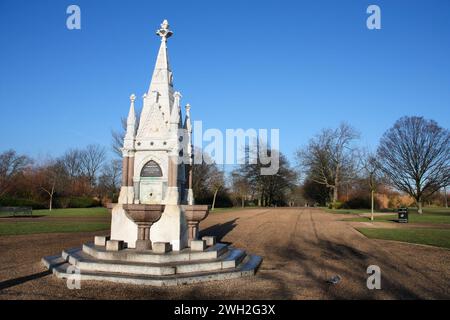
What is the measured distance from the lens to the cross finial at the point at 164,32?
42.8ft

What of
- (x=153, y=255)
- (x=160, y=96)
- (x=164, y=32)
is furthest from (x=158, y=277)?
(x=164, y=32)

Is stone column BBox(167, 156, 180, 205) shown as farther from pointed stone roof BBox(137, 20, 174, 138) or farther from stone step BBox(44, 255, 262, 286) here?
stone step BBox(44, 255, 262, 286)

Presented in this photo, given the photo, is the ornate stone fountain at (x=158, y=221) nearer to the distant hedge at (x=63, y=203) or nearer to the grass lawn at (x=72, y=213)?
the grass lawn at (x=72, y=213)

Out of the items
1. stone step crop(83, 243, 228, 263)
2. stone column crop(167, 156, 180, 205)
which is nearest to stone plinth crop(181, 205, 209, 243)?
stone column crop(167, 156, 180, 205)

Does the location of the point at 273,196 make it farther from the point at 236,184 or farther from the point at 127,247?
the point at 127,247

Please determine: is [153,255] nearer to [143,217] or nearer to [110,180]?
[143,217]

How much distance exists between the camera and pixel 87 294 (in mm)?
7207

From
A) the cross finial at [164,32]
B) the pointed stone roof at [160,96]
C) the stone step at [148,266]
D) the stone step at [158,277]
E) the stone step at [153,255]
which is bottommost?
the stone step at [158,277]

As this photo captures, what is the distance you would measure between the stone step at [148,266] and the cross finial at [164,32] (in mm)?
8000

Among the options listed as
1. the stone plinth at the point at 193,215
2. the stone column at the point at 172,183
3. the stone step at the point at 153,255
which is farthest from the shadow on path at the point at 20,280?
the stone plinth at the point at 193,215

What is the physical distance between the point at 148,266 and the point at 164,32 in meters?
8.45

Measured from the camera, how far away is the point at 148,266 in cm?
859

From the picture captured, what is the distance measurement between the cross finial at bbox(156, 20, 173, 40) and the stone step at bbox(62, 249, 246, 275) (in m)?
8.00

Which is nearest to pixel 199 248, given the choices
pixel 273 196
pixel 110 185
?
pixel 273 196
